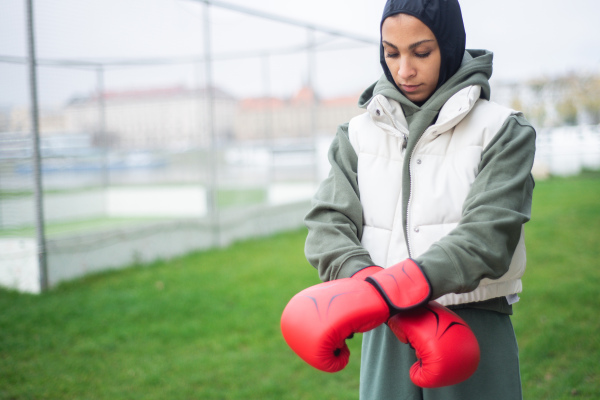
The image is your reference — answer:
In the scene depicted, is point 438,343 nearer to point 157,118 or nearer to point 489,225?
point 489,225

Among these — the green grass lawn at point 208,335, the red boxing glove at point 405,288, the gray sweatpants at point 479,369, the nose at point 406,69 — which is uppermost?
the nose at point 406,69

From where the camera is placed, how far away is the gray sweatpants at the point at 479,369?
1382mm

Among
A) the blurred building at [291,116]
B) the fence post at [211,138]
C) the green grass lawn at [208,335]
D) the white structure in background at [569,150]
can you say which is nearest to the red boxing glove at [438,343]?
the green grass lawn at [208,335]

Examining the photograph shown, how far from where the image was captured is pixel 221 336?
3.57m

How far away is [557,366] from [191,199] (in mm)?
4490

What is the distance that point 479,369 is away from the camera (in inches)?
54.6

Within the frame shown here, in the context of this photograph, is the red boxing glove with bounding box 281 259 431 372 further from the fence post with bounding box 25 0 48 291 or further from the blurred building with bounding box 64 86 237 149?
the blurred building with bounding box 64 86 237 149

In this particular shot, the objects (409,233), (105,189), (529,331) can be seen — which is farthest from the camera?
(105,189)

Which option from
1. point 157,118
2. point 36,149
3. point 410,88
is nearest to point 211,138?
point 157,118

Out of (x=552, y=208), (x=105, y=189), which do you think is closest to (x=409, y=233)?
(x=105, y=189)

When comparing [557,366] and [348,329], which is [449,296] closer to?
[348,329]

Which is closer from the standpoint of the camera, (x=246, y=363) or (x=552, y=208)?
(x=246, y=363)

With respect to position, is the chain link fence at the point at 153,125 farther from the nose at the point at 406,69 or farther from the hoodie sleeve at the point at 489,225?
the hoodie sleeve at the point at 489,225

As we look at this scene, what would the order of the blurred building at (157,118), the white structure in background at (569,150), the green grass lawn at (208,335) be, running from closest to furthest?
1. the green grass lawn at (208,335)
2. the blurred building at (157,118)
3. the white structure in background at (569,150)
